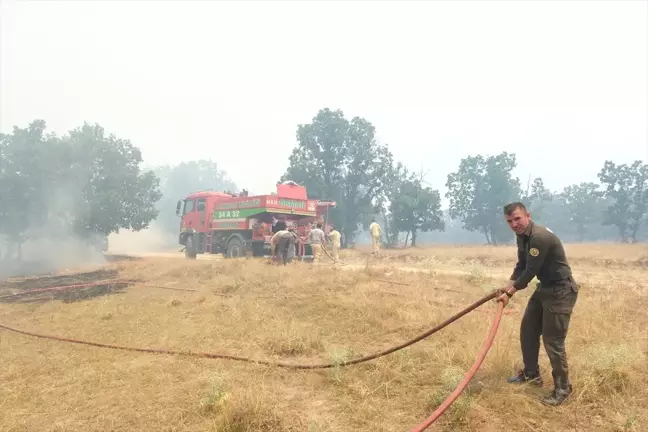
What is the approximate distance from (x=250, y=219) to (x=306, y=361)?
1166cm

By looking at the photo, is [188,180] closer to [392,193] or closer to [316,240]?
[392,193]

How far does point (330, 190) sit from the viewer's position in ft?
111

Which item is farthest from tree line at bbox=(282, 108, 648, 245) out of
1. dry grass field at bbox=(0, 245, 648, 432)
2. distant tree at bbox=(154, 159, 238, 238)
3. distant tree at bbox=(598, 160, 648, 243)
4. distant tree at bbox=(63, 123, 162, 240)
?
distant tree at bbox=(154, 159, 238, 238)

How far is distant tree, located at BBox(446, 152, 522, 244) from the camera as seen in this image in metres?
39.7

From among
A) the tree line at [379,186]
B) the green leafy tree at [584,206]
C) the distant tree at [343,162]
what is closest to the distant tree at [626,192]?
the tree line at [379,186]

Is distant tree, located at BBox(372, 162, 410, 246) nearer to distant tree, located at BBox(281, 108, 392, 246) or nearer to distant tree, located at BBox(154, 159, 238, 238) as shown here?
distant tree, located at BBox(281, 108, 392, 246)

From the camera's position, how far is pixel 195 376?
15.1 ft

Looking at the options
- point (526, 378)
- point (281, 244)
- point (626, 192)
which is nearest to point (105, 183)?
point (281, 244)

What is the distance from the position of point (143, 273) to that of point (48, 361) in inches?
353

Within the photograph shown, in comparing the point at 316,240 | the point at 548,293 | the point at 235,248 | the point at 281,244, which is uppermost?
the point at 316,240

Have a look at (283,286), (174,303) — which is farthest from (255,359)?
(283,286)

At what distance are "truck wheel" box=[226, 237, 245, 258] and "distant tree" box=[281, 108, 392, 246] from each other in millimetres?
17149

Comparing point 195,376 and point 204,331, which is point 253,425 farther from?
point 204,331

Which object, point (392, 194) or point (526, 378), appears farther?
point (392, 194)
